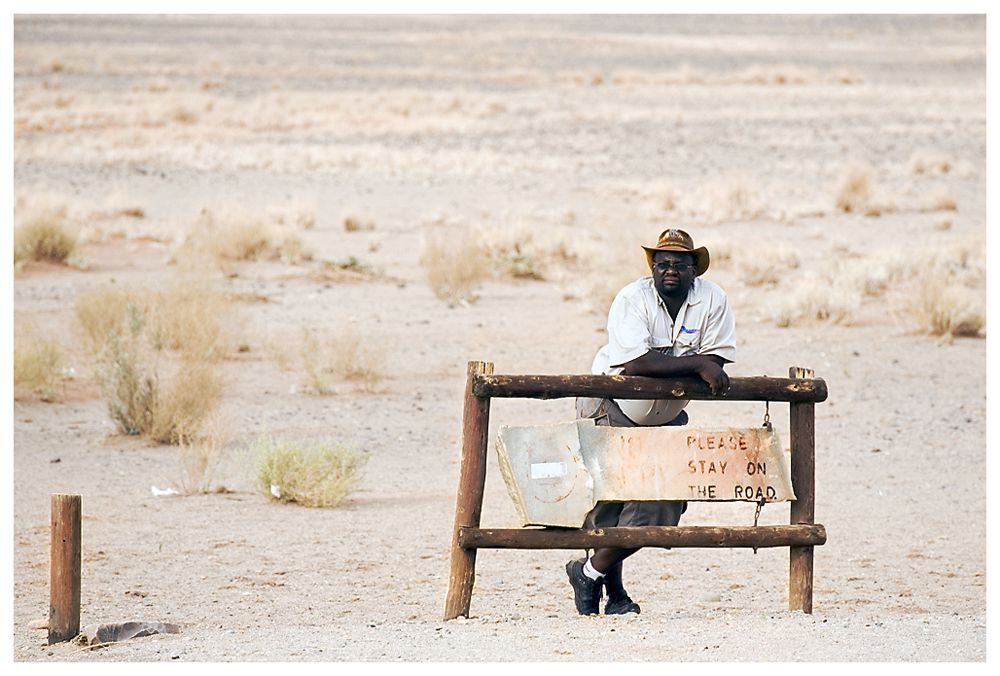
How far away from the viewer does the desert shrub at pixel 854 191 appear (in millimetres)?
27906

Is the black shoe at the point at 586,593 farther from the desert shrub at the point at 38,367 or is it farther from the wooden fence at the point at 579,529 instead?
the desert shrub at the point at 38,367

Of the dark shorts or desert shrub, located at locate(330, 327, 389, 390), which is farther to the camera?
desert shrub, located at locate(330, 327, 389, 390)

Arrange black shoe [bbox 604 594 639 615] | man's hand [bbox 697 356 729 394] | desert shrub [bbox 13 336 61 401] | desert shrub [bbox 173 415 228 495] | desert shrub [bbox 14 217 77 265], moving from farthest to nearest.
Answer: desert shrub [bbox 14 217 77 265]
desert shrub [bbox 13 336 61 401]
desert shrub [bbox 173 415 228 495]
black shoe [bbox 604 594 639 615]
man's hand [bbox 697 356 729 394]

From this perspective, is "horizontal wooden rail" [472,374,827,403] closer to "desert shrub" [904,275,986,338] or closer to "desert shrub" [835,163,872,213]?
"desert shrub" [904,275,986,338]

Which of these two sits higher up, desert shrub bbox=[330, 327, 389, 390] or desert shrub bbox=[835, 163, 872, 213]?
desert shrub bbox=[835, 163, 872, 213]

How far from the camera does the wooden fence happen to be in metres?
5.86

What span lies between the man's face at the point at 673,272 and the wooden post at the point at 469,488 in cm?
89

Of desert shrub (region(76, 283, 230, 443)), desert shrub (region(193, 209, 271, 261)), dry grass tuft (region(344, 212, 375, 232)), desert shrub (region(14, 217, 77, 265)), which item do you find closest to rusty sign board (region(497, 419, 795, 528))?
desert shrub (region(76, 283, 230, 443))

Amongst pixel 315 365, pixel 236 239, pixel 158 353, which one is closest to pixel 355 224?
pixel 236 239

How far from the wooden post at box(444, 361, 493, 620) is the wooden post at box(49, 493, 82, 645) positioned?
70.5 inches

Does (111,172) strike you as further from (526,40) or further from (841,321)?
(526,40)

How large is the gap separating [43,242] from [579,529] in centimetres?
1699

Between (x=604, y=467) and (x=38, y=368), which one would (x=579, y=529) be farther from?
(x=38, y=368)

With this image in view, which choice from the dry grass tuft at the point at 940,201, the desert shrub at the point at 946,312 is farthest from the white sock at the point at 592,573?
the dry grass tuft at the point at 940,201
